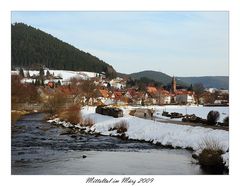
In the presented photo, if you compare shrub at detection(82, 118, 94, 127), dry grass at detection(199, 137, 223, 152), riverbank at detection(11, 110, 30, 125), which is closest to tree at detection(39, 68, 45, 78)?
riverbank at detection(11, 110, 30, 125)

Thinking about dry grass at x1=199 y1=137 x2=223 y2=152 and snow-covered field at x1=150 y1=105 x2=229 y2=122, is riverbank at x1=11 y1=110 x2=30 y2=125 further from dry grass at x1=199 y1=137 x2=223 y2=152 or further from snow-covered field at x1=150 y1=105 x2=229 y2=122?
snow-covered field at x1=150 y1=105 x2=229 y2=122

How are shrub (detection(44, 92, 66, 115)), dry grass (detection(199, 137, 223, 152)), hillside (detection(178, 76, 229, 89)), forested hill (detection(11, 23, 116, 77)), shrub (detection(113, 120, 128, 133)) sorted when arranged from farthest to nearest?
shrub (detection(113, 120, 128, 133)) → shrub (detection(44, 92, 66, 115)) → dry grass (detection(199, 137, 223, 152)) → forested hill (detection(11, 23, 116, 77)) → hillside (detection(178, 76, 229, 89))

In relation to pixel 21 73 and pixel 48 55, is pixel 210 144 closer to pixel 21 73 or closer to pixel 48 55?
pixel 48 55

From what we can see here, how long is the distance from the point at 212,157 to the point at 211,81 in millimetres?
1351

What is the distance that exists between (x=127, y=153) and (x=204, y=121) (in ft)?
8.23

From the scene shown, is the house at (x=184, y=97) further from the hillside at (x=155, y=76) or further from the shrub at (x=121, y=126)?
the shrub at (x=121, y=126)

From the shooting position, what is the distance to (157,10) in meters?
7.74

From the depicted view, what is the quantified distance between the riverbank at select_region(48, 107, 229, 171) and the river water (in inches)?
11.8

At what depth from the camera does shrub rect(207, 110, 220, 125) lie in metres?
10.2

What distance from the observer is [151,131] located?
12211 millimetres

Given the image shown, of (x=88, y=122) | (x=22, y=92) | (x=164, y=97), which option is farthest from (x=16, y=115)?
(x=164, y=97)

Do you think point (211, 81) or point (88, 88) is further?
point (88, 88)

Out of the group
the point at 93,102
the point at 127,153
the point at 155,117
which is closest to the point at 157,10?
the point at 93,102
